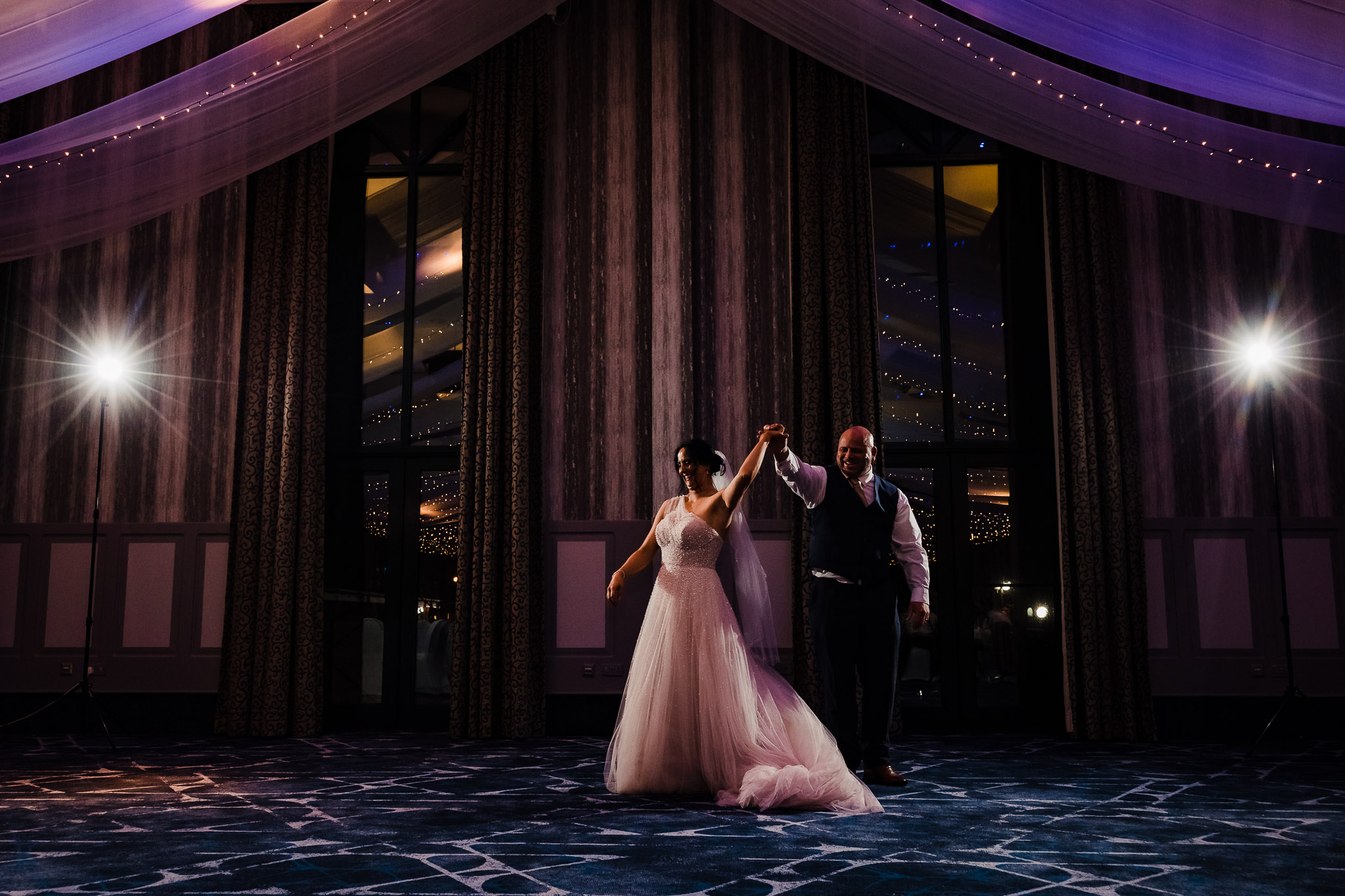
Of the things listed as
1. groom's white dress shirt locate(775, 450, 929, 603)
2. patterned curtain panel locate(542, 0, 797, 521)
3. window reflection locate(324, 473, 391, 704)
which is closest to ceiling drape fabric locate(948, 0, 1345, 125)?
groom's white dress shirt locate(775, 450, 929, 603)

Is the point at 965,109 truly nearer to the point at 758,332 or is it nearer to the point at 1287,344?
the point at 758,332

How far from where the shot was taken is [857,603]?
4.23 m

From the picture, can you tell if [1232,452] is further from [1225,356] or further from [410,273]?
[410,273]

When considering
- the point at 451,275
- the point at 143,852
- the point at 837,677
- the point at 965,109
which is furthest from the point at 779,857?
the point at 451,275

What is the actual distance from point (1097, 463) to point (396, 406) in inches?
185

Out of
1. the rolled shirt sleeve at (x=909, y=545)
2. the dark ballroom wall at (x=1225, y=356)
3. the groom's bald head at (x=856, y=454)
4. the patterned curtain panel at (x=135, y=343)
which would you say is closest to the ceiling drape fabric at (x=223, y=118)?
the patterned curtain panel at (x=135, y=343)

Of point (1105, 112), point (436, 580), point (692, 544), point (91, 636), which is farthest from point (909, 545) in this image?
point (91, 636)

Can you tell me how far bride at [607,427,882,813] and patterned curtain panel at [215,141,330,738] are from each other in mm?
3074

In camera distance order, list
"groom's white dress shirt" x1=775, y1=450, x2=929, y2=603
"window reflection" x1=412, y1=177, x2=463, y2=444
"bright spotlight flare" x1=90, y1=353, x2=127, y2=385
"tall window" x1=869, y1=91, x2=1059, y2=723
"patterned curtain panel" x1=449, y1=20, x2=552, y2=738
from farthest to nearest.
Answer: "window reflection" x1=412, y1=177, x2=463, y2=444, "bright spotlight flare" x1=90, y1=353, x2=127, y2=385, "tall window" x1=869, y1=91, x2=1059, y2=723, "patterned curtain panel" x1=449, y1=20, x2=552, y2=738, "groom's white dress shirt" x1=775, y1=450, x2=929, y2=603

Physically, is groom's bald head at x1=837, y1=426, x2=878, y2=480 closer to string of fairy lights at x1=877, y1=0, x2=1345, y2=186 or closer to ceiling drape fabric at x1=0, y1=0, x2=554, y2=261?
string of fairy lights at x1=877, y1=0, x2=1345, y2=186

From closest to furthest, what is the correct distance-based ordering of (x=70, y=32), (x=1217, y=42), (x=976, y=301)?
1. (x=1217, y=42)
2. (x=70, y=32)
3. (x=976, y=301)

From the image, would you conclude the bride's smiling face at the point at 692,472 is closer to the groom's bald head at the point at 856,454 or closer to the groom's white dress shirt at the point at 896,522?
the groom's white dress shirt at the point at 896,522

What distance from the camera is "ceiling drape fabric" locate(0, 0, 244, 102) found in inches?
144

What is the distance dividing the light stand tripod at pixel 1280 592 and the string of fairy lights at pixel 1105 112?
2224 millimetres
